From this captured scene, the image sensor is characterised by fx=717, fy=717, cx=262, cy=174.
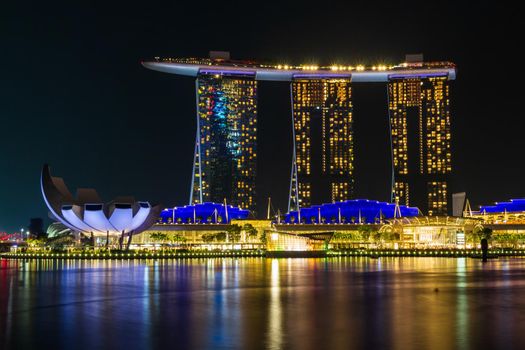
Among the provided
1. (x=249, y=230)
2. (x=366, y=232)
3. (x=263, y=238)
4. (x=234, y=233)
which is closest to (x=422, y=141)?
(x=366, y=232)

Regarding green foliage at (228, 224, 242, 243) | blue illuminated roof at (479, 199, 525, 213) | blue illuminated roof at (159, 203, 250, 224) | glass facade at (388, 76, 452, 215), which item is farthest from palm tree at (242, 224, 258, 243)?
blue illuminated roof at (479, 199, 525, 213)

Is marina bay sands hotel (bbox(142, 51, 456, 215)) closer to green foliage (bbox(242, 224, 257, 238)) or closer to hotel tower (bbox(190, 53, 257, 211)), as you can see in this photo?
hotel tower (bbox(190, 53, 257, 211))

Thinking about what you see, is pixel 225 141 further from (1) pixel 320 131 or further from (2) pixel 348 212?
(2) pixel 348 212

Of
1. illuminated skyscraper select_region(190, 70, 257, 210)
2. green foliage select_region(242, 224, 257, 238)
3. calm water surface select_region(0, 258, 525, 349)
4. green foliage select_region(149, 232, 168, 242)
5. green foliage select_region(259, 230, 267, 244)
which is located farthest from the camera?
illuminated skyscraper select_region(190, 70, 257, 210)

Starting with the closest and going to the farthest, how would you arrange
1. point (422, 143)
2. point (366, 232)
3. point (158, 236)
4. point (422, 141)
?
1. point (158, 236)
2. point (366, 232)
3. point (422, 141)
4. point (422, 143)

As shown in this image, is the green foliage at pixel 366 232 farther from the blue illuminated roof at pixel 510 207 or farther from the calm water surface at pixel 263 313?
the calm water surface at pixel 263 313

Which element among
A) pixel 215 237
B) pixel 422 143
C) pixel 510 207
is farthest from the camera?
pixel 422 143

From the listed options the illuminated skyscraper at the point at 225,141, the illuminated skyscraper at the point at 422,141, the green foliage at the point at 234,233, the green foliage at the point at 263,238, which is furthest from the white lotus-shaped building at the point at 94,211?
the illuminated skyscraper at the point at 422,141
